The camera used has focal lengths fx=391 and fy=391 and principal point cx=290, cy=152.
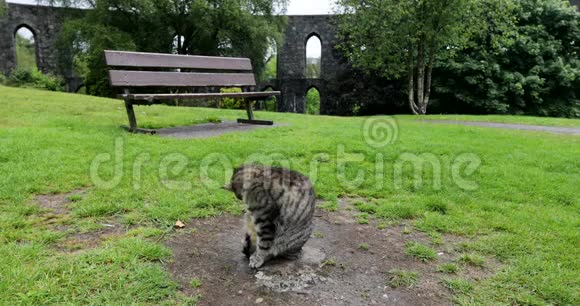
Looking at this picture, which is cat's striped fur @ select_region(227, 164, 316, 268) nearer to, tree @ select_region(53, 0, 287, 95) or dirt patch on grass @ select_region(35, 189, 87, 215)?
dirt patch on grass @ select_region(35, 189, 87, 215)

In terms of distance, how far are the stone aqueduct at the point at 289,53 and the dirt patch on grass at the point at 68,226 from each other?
70.2 feet

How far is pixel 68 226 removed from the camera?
122 inches

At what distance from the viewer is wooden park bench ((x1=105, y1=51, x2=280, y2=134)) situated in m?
6.54

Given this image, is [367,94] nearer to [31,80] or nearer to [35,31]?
[31,80]

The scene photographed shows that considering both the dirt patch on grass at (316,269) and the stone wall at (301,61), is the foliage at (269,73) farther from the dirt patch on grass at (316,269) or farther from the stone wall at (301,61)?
the dirt patch on grass at (316,269)

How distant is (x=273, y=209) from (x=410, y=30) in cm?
1482

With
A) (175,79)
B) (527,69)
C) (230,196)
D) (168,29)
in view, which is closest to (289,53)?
(168,29)

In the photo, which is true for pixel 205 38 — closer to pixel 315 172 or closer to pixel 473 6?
pixel 473 6

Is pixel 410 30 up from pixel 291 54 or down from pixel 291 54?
down

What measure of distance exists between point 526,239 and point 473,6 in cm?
1426

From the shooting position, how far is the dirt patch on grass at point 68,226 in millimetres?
2811

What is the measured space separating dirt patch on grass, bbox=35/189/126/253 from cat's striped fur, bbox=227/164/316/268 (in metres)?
1.11

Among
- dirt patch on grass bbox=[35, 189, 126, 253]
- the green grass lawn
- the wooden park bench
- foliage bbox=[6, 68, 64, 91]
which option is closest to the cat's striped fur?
the green grass lawn

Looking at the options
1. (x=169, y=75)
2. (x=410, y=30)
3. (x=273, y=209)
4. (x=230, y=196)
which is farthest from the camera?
(x=410, y=30)
